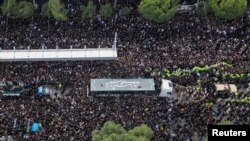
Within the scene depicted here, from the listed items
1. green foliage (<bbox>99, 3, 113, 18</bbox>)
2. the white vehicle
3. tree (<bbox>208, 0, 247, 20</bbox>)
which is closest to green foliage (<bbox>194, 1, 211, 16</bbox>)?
tree (<bbox>208, 0, 247, 20</bbox>)

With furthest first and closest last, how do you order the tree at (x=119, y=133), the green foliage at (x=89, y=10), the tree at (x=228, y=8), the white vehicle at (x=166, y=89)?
the green foliage at (x=89, y=10) → the tree at (x=228, y=8) → the white vehicle at (x=166, y=89) → the tree at (x=119, y=133)

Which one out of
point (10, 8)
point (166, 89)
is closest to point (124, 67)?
point (166, 89)

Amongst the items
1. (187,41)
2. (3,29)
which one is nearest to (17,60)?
(3,29)

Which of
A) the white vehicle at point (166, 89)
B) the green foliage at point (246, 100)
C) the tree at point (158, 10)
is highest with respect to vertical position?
the tree at point (158, 10)

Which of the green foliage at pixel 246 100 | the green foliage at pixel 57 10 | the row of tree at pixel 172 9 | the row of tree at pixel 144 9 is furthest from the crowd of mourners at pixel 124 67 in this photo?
the row of tree at pixel 172 9

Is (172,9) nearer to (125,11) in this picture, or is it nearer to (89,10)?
(125,11)

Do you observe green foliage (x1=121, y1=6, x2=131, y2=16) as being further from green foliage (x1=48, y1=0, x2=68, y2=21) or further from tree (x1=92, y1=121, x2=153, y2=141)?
tree (x1=92, y1=121, x2=153, y2=141)

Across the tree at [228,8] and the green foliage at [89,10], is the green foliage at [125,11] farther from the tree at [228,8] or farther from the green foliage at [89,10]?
the tree at [228,8]
